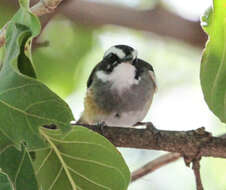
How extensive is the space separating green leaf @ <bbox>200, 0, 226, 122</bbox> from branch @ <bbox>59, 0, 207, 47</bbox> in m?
1.97

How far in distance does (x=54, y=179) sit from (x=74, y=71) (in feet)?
7.88

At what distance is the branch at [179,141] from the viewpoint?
7.17 ft

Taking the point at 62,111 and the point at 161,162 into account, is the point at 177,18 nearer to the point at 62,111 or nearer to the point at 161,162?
the point at 161,162

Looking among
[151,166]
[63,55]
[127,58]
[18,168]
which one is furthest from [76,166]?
[63,55]

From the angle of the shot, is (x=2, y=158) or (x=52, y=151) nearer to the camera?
(x=2, y=158)

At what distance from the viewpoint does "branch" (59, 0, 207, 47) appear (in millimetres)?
4086

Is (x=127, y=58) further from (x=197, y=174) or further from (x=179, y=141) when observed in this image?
(x=197, y=174)

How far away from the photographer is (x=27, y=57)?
1713 mm

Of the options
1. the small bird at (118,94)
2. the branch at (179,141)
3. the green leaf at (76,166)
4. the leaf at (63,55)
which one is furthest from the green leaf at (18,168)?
the leaf at (63,55)

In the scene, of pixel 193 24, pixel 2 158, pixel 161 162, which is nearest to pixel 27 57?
pixel 2 158

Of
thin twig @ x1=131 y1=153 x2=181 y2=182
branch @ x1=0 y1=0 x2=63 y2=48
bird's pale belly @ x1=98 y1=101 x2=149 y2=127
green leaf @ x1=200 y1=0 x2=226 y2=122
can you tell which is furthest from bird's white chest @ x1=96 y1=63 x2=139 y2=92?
branch @ x1=0 y1=0 x2=63 y2=48

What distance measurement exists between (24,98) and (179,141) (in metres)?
0.74

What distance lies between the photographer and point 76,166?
2.10m

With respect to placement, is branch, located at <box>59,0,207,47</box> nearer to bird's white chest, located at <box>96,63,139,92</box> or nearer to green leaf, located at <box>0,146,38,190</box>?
bird's white chest, located at <box>96,63,139,92</box>
